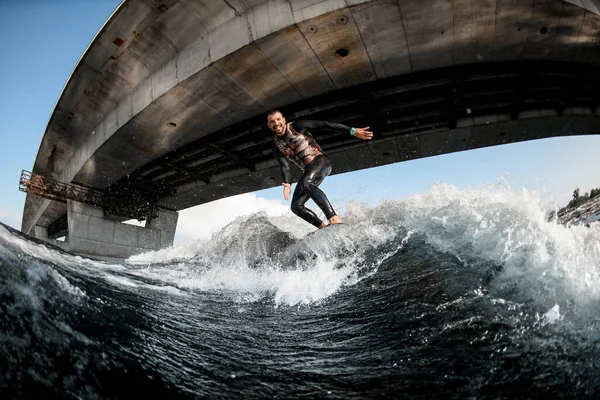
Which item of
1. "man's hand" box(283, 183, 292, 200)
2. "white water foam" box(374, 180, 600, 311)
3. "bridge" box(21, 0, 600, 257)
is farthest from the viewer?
"bridge" box(21, 0, 600, 257)

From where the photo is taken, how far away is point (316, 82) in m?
8.80

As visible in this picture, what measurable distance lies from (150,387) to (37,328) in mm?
560

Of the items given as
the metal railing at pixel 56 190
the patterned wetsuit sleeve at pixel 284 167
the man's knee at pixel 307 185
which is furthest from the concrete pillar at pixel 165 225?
the man's knee at pixel 307 185

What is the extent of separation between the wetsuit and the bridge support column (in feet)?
45.8

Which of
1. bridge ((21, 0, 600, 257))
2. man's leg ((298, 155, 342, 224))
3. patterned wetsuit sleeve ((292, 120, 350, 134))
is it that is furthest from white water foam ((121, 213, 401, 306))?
bridge ((21, 0, 600, 257))

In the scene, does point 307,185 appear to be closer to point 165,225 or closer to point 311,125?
point 311,125

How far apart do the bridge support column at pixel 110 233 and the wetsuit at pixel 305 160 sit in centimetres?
1396

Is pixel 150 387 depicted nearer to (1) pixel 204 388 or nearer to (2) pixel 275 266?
(1) pixel 204 388

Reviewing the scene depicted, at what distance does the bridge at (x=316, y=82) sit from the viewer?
7.14 meters

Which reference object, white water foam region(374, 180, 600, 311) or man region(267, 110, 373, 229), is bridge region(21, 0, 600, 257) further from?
white water foam region(374, 180, 600, 311)

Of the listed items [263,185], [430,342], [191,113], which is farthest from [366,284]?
[263,185]

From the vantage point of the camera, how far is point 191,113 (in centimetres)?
989

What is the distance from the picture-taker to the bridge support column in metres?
14.8

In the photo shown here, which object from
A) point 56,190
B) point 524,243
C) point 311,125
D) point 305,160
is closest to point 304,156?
point 305,160
